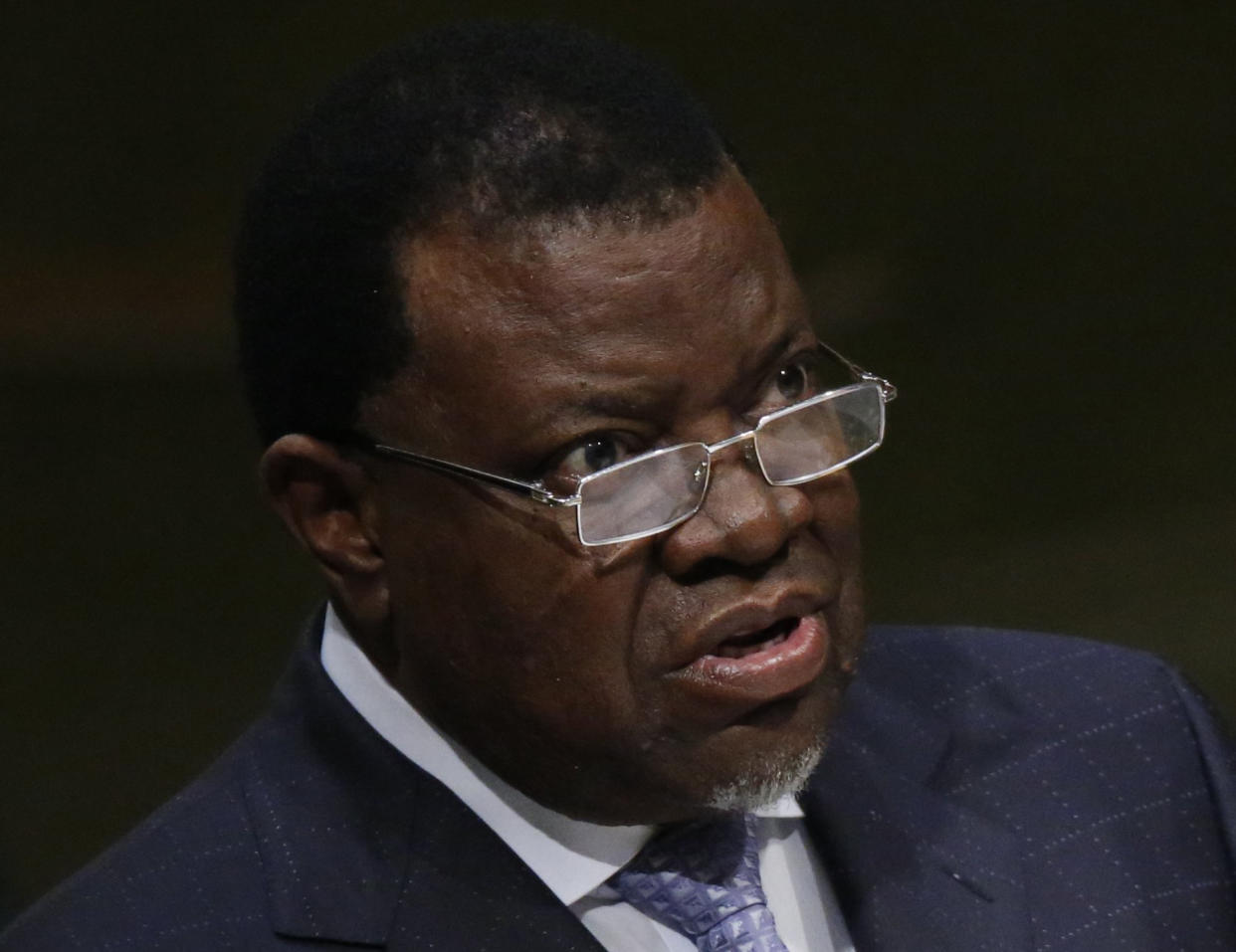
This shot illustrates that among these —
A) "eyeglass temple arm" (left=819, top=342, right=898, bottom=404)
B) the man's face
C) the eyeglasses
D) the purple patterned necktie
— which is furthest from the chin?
"eyeglass temple arm" (left=819, top=342, right=898, bottom=404)

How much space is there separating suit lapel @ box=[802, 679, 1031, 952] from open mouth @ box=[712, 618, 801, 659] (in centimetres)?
32

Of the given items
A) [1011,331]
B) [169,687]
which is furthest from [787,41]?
[169,687]

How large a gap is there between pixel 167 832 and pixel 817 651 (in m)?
0.58

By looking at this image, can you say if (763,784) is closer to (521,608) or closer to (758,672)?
(758,672)

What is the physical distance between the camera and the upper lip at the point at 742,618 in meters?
1.79

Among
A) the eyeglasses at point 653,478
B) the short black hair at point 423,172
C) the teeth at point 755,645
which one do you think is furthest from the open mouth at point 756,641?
the short black hair at point 423,172

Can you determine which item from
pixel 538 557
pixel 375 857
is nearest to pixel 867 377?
pixel 538 557

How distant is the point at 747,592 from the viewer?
1793 mm

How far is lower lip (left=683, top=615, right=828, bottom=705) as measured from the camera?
1.79m

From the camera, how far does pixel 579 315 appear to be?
5.74ft

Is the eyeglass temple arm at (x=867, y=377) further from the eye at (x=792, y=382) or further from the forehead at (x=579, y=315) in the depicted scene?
the forehead at (x=579, y=315)

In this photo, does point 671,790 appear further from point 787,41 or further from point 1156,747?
point 787,41

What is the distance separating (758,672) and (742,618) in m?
0.05

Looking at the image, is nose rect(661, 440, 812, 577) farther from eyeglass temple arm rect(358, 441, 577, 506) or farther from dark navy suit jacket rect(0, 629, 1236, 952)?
dark navy suit jacket rect(0, 629, 1236, 952)
